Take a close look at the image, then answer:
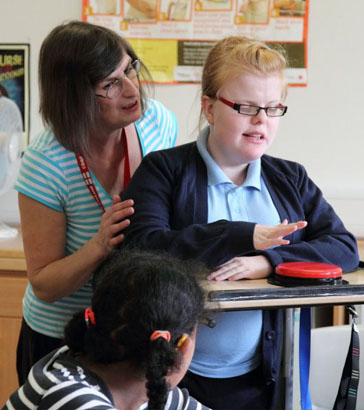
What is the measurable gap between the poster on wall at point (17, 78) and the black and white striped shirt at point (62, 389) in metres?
1.71

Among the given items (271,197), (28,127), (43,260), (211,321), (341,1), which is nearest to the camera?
(211,321)

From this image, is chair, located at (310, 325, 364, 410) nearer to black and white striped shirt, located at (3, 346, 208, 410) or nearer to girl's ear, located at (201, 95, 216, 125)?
girl's ear, located at (201, 95, 216, 125)

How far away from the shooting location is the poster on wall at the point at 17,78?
2748 millimetres

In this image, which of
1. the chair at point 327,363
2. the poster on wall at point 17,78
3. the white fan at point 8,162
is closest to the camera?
the chair at point 327,363

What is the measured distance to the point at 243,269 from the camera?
1.37 m

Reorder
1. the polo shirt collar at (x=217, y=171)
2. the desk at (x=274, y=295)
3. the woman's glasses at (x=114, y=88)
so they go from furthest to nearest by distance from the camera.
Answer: the woman's glasses at (x=114, y=88), the polo shirt collar at (x=217, y=171), the desk at (x=274, y=295)

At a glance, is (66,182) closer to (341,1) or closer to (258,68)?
(258,68)

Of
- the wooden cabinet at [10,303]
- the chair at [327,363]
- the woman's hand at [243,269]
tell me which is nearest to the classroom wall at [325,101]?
the wooden cabinet at [10,303]

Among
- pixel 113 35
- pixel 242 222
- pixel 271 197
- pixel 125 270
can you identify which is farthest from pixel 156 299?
pixel 113 35

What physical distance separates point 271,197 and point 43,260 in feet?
→ 1.66

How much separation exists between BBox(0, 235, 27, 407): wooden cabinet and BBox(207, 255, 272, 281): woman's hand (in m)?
1.14

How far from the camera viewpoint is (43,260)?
63.6 inches

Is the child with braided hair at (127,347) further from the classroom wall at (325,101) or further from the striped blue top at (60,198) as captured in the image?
the classroom wall at (325,101)

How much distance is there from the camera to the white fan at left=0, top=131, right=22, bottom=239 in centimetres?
253
